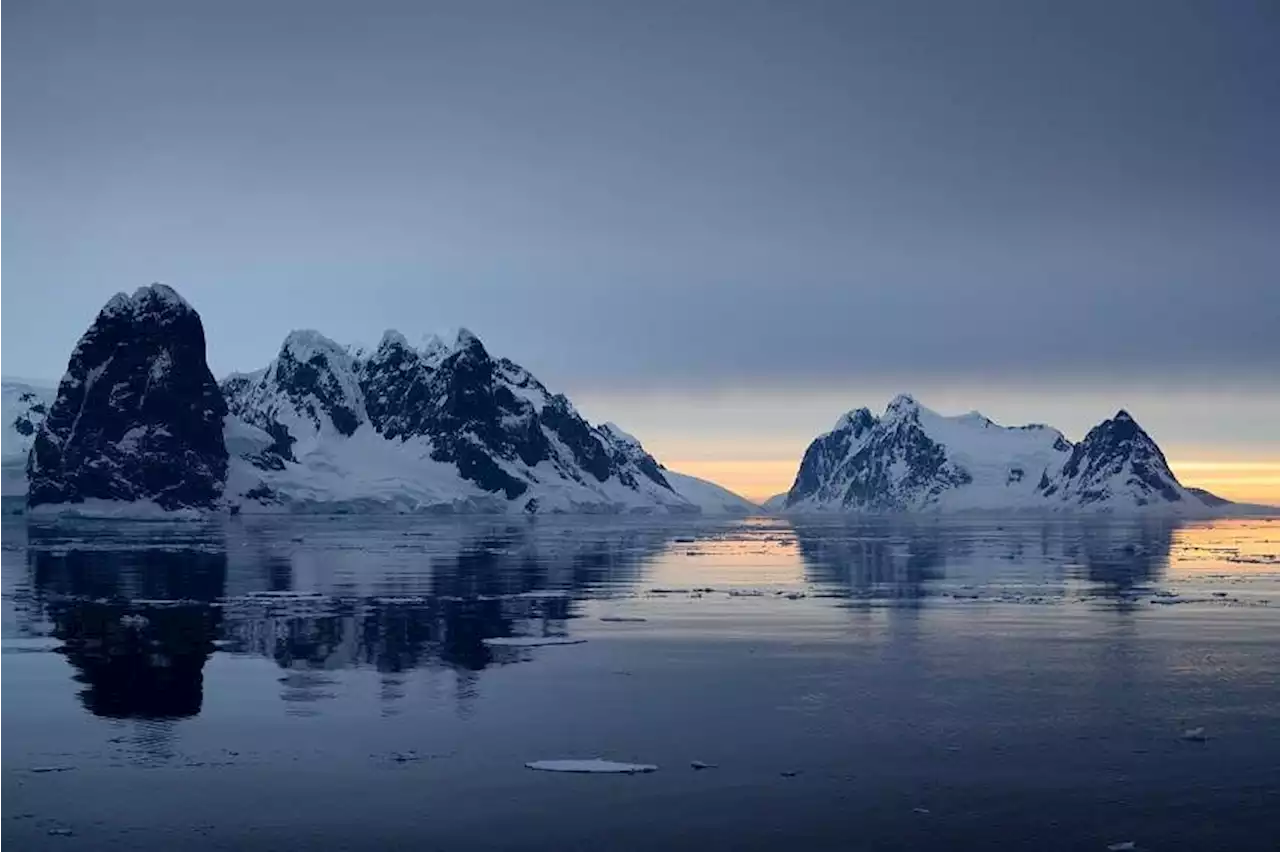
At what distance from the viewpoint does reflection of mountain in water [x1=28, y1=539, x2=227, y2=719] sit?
26938 mm

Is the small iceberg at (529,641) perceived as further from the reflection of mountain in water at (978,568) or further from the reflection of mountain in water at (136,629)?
the reflection of mountain in water at (978,568)

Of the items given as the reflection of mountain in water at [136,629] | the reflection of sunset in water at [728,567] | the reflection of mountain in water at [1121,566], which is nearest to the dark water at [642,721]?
the reflection of mountain in water at [136,629]

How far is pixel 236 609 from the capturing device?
4647 centimetres

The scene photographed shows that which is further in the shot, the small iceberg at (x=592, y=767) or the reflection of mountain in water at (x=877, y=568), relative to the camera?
the reflection of mountain in water at (x=877, y=568)

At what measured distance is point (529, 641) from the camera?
1470 inches

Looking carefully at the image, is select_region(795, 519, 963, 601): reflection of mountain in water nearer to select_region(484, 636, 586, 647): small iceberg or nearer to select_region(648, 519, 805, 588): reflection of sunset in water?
select_region(648, 519, 805, 588): reflection of sunset in water

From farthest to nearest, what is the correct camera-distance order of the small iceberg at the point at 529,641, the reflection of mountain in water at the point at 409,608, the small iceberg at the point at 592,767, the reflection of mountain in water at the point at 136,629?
the small iceberg at the point at 529,641 → the reflection of mountain in water at the point at 409,608 → the reflection of mountain in water at the point at 136,629 → the small iceberg at the point at 592,767

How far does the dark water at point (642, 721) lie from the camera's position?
17141 mm

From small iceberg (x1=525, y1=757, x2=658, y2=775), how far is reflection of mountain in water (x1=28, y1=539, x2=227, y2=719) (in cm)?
860

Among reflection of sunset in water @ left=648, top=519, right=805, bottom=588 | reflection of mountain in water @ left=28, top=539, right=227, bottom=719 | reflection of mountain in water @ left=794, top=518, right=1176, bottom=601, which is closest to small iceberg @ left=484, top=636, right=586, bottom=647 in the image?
reflection of mountain in water @ left=28, top=539, right=227, bottom=719

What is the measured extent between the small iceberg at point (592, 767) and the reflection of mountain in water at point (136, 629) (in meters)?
8.60

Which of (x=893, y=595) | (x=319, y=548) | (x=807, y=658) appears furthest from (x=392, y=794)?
(x=319, y=548)

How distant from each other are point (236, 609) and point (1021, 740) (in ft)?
106

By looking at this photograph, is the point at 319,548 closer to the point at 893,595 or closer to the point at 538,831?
the point at 893,595
